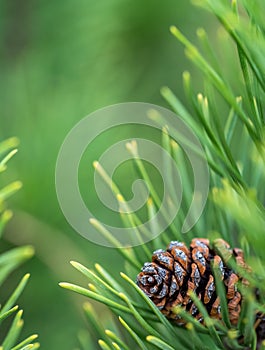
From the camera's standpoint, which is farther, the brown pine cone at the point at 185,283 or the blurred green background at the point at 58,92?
the blurred green background at the point at 58,92

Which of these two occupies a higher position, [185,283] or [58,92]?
[58,92]

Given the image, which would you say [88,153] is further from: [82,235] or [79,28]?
[79,28]

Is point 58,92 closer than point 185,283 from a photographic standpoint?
No

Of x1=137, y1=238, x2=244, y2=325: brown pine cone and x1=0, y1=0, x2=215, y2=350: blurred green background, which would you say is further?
x1=0, y1=0, x2=215, y2=350: blurred green background
